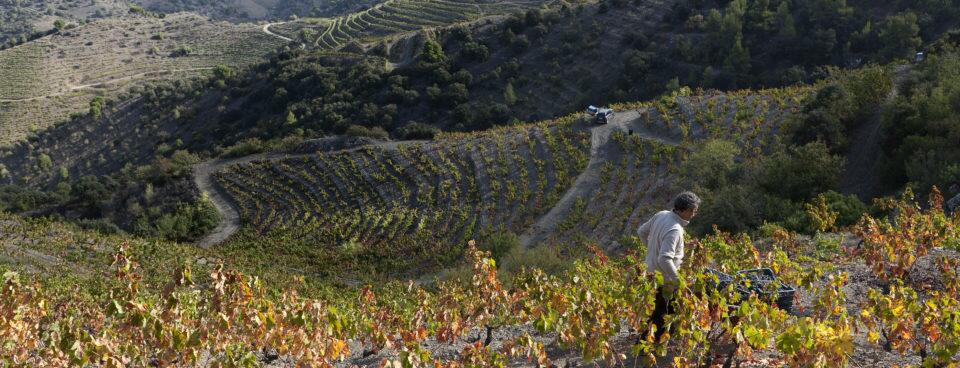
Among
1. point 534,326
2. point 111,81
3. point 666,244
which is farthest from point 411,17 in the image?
point 666,244

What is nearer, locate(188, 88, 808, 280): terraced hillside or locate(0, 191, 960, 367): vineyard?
locate(0, 191, 960, 367): vineyard

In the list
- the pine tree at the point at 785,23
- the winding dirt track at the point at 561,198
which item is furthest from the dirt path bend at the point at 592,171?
the pine tree at the point at 785,23

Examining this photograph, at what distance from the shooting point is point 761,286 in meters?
7.57

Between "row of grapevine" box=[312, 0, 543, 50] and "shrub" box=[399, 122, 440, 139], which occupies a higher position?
"shrub" box=[399, 122, 440, 139]

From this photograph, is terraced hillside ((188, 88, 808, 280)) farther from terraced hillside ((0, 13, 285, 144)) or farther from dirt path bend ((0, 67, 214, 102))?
dirt path bend ((0, 67, 214, 102))

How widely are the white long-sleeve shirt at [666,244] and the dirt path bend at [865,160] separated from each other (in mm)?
18026

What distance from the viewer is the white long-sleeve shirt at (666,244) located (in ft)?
18.9

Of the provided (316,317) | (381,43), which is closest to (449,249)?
(316,317)

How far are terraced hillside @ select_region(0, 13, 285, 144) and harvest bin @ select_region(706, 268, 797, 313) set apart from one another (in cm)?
7662

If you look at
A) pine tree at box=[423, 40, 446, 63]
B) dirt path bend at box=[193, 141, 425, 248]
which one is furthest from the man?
pine tree at box=[423, 40, 446, 63]

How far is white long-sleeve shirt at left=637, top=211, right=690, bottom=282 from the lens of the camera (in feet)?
18.9

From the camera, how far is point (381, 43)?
67312mm

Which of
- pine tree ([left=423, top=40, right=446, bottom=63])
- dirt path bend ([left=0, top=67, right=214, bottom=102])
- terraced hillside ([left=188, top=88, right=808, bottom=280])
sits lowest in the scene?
dirt path bend ([left=0, top=67, right=214, bottom=102])

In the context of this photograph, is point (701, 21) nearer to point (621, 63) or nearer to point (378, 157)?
point (621, 63)
